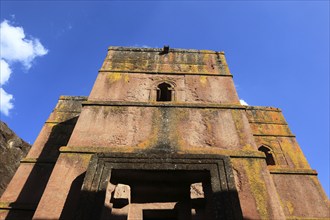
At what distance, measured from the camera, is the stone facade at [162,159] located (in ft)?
12.5

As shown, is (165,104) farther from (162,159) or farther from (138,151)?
(162,159)

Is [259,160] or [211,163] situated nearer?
[211,163]

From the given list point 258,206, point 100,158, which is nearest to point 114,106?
point 100,158

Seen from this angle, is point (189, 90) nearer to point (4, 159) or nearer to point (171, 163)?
point (171, 163)

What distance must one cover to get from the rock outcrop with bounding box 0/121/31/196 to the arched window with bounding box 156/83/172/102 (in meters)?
9.24

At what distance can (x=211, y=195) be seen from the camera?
3.79m

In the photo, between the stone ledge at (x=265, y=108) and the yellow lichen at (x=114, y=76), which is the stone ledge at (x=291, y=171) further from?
the yellow lichen at (x=114, y=76)

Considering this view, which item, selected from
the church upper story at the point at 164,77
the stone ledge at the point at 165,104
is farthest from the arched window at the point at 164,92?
the stone ledge at the point at 165,104

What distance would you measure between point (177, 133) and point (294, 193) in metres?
3.96

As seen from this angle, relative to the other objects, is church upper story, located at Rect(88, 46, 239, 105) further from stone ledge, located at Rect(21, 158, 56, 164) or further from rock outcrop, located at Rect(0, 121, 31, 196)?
rock outcrop, located at Rect(0, 121, 31, 196)

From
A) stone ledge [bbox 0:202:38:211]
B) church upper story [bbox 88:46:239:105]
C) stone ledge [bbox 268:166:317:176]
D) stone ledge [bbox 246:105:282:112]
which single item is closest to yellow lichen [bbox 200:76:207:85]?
church upper story [bbox 88:46:239:105]

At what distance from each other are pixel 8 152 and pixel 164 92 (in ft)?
33.1

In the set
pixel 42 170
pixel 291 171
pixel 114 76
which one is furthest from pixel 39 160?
pixel 291 171

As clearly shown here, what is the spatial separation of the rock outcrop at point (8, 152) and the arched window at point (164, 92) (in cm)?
924
